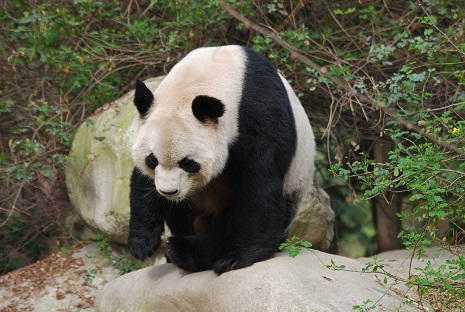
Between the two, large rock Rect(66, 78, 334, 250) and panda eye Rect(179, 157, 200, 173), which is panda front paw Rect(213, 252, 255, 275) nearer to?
panda eye Rect(179, 157, 200, 173)

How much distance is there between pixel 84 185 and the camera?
6.71 meters

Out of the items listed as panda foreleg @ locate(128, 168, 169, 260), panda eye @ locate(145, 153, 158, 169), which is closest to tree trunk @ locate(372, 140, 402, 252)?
panda foreleg @ locate(128, 168, 169, 260)

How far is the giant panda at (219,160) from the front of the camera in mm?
4035

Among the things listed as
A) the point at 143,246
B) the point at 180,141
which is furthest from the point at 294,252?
the point at 143,246

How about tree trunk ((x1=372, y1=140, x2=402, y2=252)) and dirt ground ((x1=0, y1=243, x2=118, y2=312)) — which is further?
tree trunk ((x1=372, y1=140, x2=402, y2=252))

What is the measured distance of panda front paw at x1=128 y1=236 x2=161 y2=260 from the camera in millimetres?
4570

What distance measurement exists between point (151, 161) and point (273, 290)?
3.44ft

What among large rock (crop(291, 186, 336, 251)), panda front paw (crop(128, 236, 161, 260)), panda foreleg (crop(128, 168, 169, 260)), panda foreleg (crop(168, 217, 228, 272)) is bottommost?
large rock (crop(291, 186, 336, 251))

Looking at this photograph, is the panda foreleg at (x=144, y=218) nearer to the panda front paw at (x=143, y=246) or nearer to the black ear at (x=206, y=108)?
the panda front paw at (x=143, y=246)

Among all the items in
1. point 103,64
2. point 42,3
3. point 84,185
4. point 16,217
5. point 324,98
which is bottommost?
point 16,217

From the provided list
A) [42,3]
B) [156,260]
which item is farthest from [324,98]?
[42,3]

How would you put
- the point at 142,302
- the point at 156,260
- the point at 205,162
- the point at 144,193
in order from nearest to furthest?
the point at 205,162 < the point at 144,193 < the point at 142,302 < the point at 156,260

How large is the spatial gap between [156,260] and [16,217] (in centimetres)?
169

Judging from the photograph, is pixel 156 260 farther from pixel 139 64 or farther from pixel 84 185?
pixel 139 64
